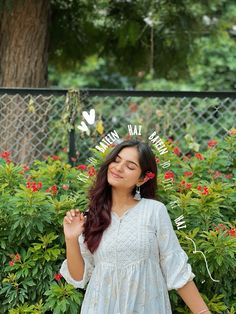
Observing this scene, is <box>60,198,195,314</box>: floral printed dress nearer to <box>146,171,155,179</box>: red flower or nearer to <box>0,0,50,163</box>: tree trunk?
<box>146,171,155,179</box>: red flower

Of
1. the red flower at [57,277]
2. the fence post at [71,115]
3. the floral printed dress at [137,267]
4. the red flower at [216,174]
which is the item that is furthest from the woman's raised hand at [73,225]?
the fence post at [71,115]

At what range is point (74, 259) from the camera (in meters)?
2.74

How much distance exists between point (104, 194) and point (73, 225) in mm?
200

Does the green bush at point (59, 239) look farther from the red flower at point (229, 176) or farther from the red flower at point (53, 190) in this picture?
the red flower at point (229, 176)

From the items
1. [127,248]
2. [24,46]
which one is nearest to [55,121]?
[24,46]

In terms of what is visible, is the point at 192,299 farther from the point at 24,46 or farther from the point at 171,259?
the point at 24,46

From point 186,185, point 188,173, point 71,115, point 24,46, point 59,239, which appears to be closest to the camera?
point 59,239

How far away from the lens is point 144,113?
252 inches

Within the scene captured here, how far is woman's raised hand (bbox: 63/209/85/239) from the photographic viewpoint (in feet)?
8.86

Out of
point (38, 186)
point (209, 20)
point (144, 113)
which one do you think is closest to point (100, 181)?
point (38, 186)

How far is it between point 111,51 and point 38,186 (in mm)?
3454

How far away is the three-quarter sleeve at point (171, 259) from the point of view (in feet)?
8.69

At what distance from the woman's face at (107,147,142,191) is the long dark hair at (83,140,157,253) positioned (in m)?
0.02

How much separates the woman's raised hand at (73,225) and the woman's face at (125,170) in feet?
0.64
